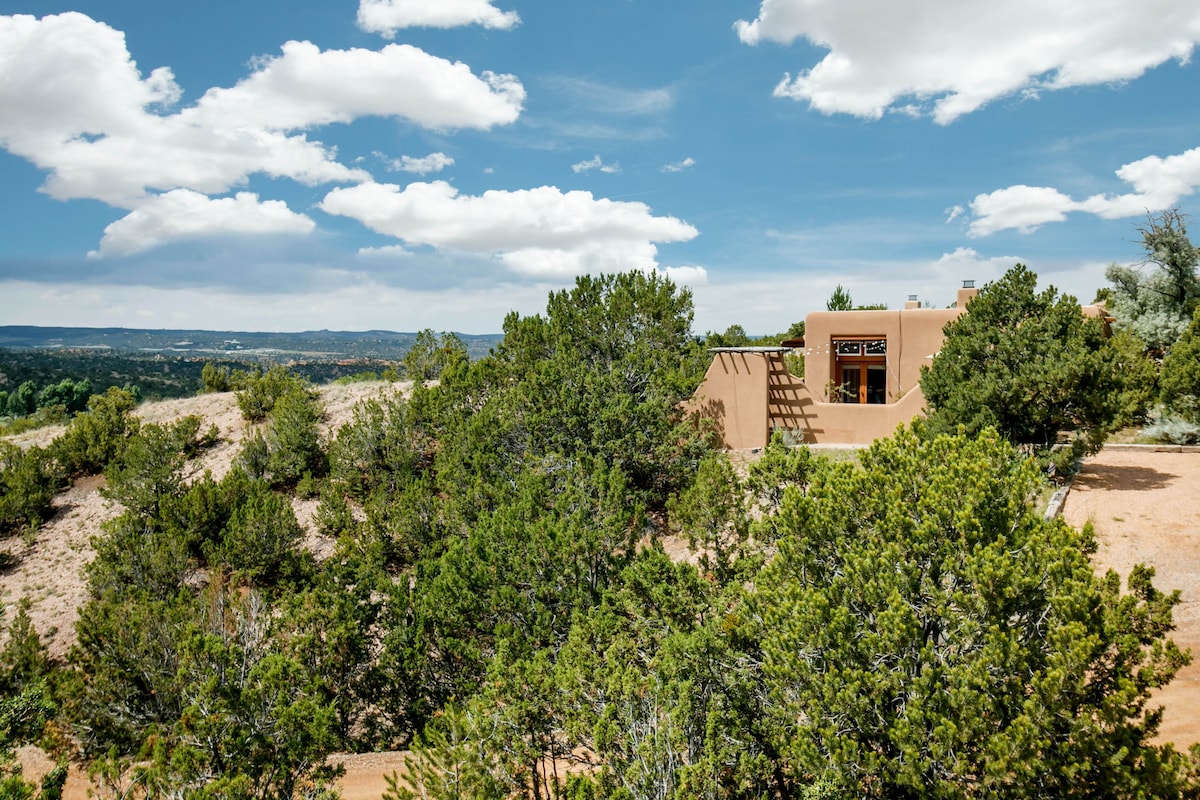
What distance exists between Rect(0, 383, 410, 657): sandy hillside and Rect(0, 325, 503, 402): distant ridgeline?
19.0ft

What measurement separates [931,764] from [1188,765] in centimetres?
202

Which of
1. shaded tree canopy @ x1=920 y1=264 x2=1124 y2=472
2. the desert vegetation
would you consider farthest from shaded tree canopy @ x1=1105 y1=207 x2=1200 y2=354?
shaded tree canopy @ x1=920 y1=264 x2=1124 y2=472

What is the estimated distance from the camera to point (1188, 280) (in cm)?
2777

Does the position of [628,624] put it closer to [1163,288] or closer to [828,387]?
[828,387]

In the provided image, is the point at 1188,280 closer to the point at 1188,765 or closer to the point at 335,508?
the point at 1188,765

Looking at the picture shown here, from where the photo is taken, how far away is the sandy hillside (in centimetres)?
1827

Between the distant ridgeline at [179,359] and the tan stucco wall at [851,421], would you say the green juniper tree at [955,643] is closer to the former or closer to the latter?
the tan stucco wall at [851,421]

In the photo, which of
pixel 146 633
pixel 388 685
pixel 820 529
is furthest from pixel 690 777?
pixel 146 633

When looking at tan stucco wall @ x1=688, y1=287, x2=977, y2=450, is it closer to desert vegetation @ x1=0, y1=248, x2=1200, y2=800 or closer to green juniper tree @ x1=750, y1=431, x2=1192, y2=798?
desert vegetation @ x1=0, y1=248, x2=1200, y2=800

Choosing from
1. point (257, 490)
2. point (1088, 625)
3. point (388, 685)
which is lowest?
point (388, 685)

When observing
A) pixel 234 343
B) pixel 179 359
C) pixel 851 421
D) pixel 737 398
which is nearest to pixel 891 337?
pixel 851 421

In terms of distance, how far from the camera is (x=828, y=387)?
2419cm

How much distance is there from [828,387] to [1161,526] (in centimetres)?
1184

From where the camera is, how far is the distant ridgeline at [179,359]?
67.2m
